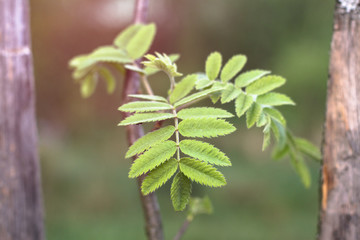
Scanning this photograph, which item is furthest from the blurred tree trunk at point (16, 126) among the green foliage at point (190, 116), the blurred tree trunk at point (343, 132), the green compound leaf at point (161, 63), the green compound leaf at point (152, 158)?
the blurred tree trunk at point (343, 132)

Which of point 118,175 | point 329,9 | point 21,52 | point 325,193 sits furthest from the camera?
point 118,175

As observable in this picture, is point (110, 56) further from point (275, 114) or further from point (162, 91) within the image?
point (162, 91)

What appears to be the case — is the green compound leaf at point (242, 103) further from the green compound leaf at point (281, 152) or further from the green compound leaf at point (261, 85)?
the green compound leaf at point (281, 152)

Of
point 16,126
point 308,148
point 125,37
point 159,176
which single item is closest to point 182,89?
point 159,176

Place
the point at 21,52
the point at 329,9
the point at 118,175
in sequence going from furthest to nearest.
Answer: the point at 118,175 → the point at 329,9 → the point at 21,52

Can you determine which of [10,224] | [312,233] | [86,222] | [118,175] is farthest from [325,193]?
[118,175]

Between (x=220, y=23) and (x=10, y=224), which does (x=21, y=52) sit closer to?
(x=10, y=224)
